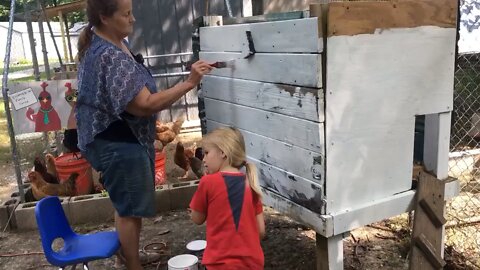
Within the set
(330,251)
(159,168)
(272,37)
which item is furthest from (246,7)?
(330,251)

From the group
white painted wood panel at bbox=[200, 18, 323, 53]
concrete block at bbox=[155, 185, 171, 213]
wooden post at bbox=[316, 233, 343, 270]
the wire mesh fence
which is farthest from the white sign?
the wire mesh fence

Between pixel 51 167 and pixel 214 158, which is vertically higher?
pixel 214 158

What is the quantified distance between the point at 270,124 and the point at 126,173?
2.44 feet

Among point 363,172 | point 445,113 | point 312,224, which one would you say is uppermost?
point 445,113

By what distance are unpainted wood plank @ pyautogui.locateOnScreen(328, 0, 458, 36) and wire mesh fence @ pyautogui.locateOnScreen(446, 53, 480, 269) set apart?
0.70m

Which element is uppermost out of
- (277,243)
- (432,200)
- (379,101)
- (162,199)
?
(379,101)

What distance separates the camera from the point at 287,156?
224 centimetres

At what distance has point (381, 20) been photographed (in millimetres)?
1993

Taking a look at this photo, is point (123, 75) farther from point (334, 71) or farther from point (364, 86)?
point (364, 86)

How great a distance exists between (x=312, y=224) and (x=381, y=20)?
95 centimetres

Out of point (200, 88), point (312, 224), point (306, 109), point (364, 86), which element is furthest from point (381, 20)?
point (200, 88)

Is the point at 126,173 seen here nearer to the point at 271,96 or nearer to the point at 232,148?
the point at 232,148

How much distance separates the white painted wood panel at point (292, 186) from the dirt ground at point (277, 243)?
2.55 feet

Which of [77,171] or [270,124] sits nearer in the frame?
[270,124]
